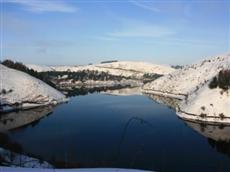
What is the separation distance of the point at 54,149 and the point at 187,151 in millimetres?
11083

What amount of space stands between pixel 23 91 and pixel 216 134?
48.2 meters

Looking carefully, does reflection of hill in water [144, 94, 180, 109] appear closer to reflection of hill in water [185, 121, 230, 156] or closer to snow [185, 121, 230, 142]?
snow [185, 121, 230, 142]

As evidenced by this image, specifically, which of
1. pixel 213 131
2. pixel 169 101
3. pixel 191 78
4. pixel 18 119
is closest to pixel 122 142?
pixel 213 131

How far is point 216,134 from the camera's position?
1666 inches

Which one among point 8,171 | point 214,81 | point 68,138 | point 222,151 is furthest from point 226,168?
point 214,81

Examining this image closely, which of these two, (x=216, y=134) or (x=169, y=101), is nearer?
(x=216, y=134)

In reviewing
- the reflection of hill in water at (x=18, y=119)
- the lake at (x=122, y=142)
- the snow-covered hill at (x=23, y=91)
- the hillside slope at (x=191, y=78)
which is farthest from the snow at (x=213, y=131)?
the hillside slope at (x=191, y=78)

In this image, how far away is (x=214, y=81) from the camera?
2378 inches

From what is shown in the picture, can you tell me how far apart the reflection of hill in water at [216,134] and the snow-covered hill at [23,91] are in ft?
118

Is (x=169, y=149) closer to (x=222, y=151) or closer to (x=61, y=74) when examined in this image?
(x=222, y=151)

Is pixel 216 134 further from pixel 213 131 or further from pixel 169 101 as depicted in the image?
pixel 169 101

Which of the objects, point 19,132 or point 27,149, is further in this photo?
point 19,132

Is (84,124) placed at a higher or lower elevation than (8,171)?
lower

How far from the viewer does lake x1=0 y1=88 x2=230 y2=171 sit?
2691 centimetres
